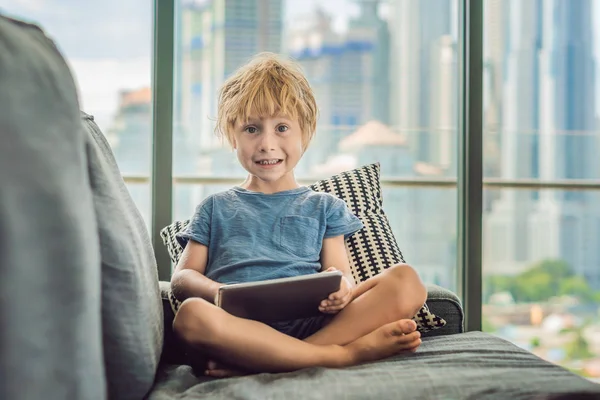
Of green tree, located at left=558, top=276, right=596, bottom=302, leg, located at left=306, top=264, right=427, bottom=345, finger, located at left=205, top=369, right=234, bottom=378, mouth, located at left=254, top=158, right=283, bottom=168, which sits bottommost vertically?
green tree, located at left=558, top=276, right=596, bottom=302

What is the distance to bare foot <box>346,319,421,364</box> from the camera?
1322mm

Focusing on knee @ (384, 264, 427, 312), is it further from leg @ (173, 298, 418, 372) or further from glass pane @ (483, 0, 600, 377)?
glass pane @ (483, 0, 600, 377)

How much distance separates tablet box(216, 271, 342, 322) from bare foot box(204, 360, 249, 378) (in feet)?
0.34

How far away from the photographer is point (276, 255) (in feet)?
5.29

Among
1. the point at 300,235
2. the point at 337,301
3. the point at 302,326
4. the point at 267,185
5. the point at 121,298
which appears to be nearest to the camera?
the point at 121,298

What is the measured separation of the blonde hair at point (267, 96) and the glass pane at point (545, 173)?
1.39 meters

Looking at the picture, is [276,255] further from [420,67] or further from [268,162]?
[420,67]

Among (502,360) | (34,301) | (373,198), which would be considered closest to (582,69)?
(373,198)

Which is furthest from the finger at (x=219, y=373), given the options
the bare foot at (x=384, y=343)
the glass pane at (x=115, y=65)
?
the glass pane at (x=115, y=65)

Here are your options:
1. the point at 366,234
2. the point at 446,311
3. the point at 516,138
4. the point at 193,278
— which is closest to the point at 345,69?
the point at 516,138

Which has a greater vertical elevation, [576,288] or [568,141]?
[568,141]

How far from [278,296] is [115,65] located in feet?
6.15

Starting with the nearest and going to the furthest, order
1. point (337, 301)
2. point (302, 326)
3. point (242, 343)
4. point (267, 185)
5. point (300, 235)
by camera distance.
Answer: point (242, 343) < point (337, 301) < point (302, 326) < point (300, 235) < point (267, 185)

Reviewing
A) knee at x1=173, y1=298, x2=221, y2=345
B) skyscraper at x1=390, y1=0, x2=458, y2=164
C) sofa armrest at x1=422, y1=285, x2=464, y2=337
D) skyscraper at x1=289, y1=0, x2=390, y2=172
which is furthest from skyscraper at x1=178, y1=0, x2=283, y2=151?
knee at x1=173, y1=298, x2=221, y2=345
